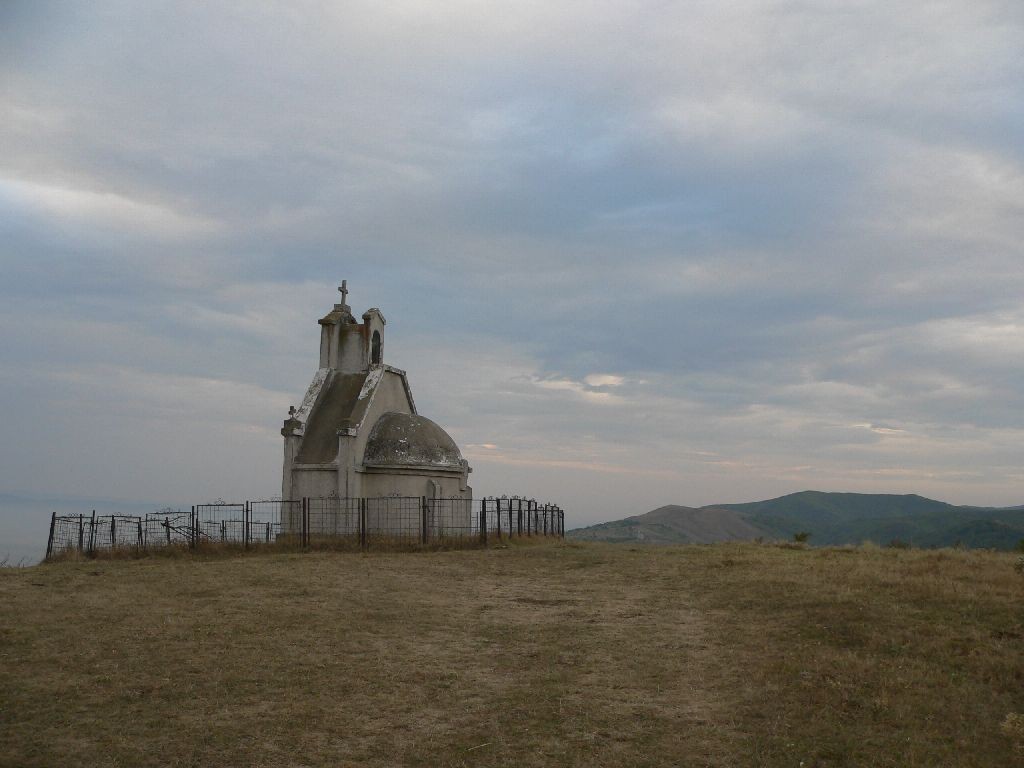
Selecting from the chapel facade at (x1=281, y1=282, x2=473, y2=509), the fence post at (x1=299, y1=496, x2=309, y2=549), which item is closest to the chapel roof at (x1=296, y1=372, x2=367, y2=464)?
the chapel facade at (x1=281, y1=282, x2=473, y2=509)

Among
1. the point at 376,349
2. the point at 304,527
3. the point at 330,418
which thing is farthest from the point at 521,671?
the point at 376,349

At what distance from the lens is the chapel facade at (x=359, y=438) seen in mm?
30500

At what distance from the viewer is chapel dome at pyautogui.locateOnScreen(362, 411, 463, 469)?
3097cm

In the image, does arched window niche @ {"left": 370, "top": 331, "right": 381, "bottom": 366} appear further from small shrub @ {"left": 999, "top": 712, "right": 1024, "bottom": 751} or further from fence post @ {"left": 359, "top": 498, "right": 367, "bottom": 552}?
small shrub @ {"left": 999, "top": 712, "right": 1024, "bottom": 751}

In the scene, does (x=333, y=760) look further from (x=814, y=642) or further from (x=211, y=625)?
(x=814, y=642)

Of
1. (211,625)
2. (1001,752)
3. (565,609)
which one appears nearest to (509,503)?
(565,609)

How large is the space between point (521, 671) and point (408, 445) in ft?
65.8

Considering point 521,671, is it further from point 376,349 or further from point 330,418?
point 376,349

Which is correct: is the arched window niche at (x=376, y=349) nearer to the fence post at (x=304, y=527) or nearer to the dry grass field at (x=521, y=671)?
the fence post at (x=304, y=527)

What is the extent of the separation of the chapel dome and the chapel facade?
4cm

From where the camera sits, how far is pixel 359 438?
30672mm

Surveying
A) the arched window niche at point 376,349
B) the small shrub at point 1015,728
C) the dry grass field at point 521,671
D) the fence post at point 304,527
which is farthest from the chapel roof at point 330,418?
the small shrub at point 1015,728

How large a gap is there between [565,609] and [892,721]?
7.68 meters

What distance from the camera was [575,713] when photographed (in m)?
9.90
